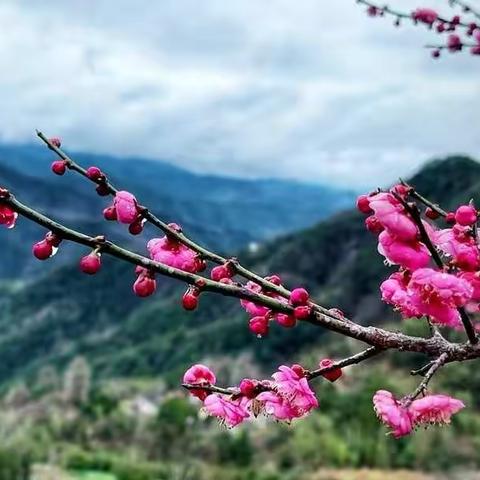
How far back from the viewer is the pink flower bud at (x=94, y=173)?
2391 mm

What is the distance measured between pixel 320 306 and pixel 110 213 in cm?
61

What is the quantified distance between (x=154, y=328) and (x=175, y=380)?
3895cm

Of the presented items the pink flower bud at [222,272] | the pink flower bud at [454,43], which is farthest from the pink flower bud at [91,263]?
the pink flower bud at [454,43]

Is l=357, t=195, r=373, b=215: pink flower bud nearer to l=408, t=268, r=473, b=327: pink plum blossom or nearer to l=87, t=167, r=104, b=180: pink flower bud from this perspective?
l=408, t=268, r=473, b=327: pink plum blossom

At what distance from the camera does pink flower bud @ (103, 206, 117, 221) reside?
2.43m

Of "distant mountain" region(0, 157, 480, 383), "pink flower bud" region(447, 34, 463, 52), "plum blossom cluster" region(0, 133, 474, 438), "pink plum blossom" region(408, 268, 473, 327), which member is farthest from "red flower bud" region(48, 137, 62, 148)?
"distant mountain" region(0, 157, 480, 383)

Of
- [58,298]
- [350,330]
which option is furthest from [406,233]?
[58,298]

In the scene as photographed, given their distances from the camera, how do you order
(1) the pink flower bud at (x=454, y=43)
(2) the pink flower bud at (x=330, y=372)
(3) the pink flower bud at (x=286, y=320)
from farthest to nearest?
1. (1) the pink flower bud at (x=454, y=43)
2. (2) the pink flower bud at (x=330, y=372)
3. (3) the pink flower bud at (x=286, y=320)

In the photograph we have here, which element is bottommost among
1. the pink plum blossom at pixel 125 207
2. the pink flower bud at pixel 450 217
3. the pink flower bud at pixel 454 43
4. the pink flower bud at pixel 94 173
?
the pink flower bud at pixel 454 43

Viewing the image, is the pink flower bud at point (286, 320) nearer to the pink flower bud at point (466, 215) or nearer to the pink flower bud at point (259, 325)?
the pink flower bud at point (259, 325)

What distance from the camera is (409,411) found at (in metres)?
2.30

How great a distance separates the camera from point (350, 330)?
229cm

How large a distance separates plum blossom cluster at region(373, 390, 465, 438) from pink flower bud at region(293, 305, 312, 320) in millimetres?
289

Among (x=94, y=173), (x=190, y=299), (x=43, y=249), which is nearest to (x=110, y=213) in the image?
(x=94, y=173)
